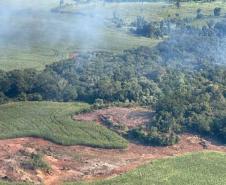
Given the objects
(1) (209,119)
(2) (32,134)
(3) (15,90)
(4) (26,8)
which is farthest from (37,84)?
(4) (26,8)

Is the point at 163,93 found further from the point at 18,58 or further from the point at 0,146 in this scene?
the point at 18,58

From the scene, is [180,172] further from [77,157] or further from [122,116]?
[122,116]

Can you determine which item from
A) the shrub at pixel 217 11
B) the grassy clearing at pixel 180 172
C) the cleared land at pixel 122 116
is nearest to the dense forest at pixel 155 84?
the cleared land at pixel 122 116

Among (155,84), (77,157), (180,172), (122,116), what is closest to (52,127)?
(77,157)

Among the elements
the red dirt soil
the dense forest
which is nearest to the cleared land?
the dense forest

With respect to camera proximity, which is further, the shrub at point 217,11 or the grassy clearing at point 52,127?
the shrub at point 217,11

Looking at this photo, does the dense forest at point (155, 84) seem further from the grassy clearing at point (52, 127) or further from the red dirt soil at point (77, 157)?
the grassy clearing at point (52, 127)
